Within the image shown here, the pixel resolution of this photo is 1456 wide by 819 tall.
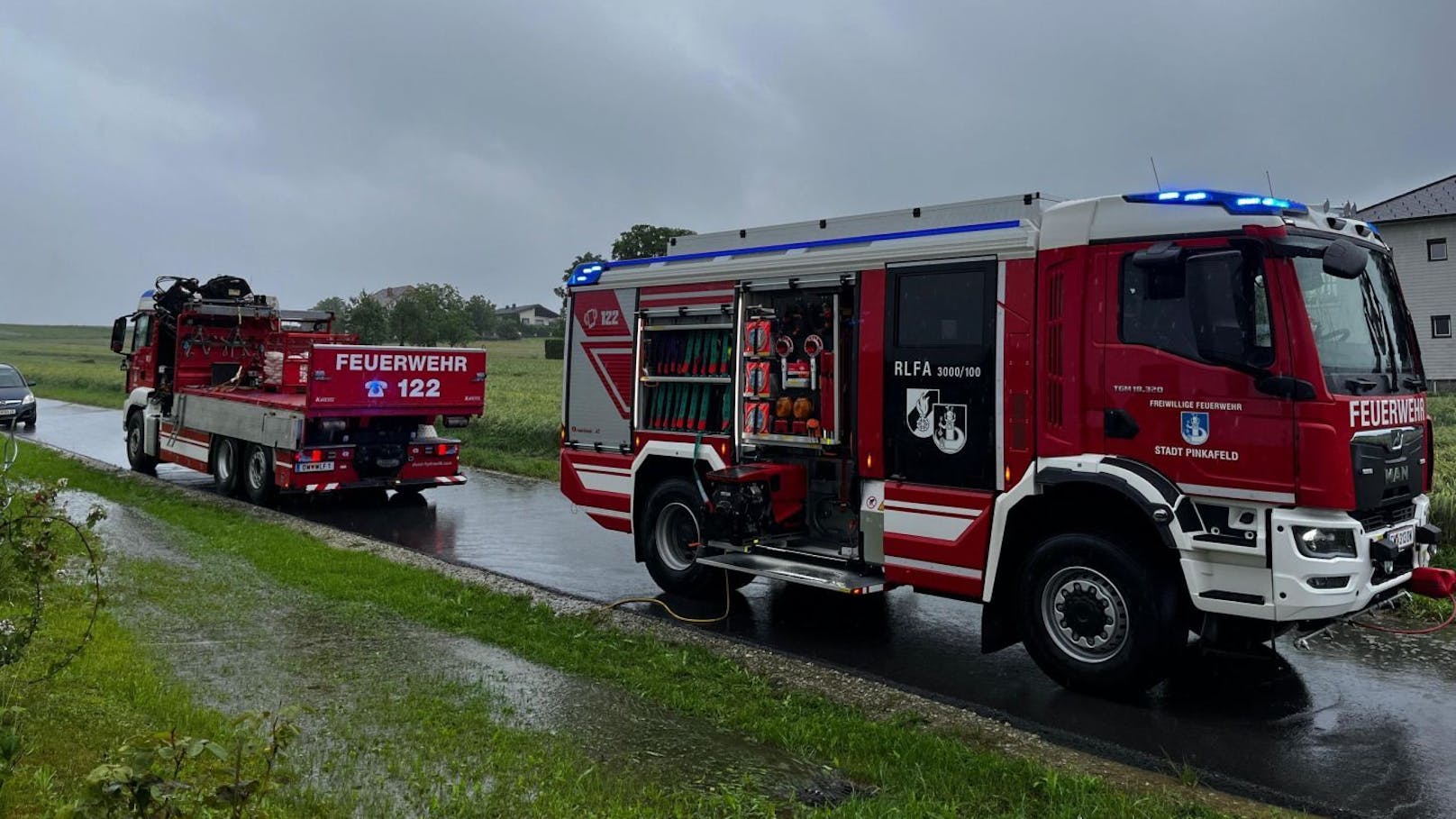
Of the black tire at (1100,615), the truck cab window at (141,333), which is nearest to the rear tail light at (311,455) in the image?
the truck cab window at (141,333)

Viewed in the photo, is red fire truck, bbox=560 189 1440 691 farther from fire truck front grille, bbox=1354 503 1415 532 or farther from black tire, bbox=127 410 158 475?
black tire, bbox=127 410 158 475

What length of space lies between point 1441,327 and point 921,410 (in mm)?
39111

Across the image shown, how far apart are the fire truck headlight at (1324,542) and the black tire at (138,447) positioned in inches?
693

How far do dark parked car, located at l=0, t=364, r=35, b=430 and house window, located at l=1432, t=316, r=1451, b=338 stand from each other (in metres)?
43.7

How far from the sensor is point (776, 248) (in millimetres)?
8953

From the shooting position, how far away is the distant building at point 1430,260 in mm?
37688

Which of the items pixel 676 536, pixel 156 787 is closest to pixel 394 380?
pixel 676 536

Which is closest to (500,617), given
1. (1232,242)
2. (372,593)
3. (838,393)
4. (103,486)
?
(372,593)

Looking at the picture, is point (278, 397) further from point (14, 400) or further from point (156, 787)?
point (14, 400)

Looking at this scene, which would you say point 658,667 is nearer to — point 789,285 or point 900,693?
point 900,693

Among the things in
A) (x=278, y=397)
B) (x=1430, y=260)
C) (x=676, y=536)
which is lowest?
(x=676, y=536)

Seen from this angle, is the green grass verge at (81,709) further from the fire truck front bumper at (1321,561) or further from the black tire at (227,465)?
the black tire at (227,465)

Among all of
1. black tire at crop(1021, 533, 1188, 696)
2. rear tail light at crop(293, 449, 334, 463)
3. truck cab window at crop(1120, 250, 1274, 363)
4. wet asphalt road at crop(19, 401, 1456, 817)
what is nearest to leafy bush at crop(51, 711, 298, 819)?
wet asphalt road at crop(19, 401, 1456, 817)

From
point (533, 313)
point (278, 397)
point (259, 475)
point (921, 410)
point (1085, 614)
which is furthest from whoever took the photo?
point (533, 313)
